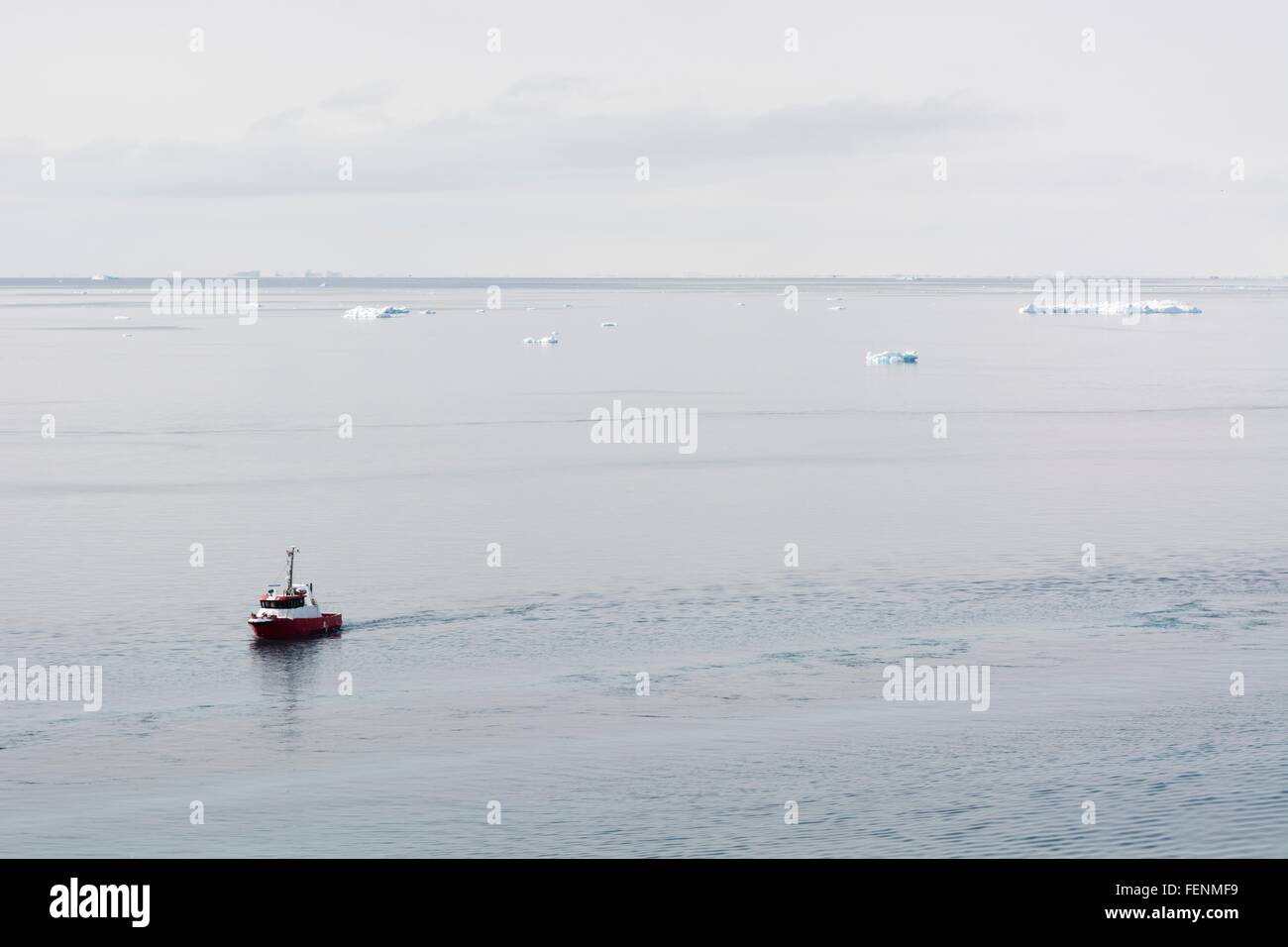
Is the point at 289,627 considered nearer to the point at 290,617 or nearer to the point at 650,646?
the point at 290,617

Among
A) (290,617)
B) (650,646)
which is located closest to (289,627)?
(290,617)

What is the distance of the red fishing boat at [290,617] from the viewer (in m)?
63.7

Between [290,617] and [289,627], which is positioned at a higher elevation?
[290,617]

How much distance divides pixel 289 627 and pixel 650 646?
521 inches

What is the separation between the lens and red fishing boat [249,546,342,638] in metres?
63.7

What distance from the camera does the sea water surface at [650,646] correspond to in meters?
44.8

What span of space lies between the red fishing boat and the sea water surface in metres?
1.24

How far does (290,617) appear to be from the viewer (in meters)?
63.9

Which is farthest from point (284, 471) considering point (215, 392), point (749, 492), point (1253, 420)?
point (1253, 420)

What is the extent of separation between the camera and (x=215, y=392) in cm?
17212

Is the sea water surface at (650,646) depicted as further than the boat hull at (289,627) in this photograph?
No

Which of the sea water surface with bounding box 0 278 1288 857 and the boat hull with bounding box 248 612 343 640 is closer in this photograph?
the sea water surface with bounding box 0 278 1288 857
